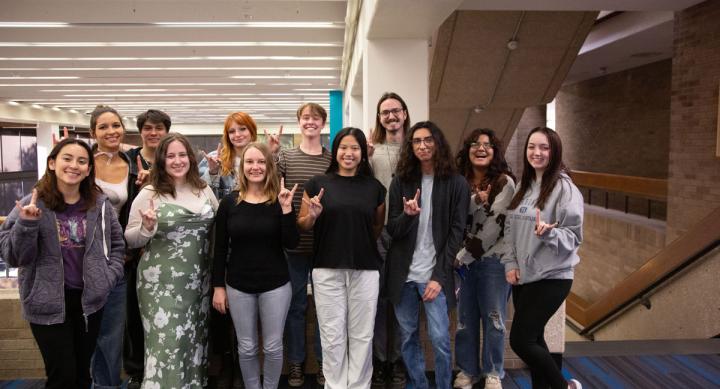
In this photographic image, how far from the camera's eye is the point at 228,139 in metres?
3.05

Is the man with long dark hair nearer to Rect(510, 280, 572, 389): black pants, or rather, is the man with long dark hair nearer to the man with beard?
the man with beard

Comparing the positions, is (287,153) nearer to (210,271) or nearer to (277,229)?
(277,229)

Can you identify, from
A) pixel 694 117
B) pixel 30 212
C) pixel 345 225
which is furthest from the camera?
pixel 694 117

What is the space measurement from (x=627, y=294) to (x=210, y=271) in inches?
203

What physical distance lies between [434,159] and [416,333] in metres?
0.98

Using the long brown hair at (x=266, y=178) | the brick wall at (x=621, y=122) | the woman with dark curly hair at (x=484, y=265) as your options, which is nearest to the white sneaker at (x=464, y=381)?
the woman with dark curly hair at (x=484, y=265)

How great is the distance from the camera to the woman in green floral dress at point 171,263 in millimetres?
2422

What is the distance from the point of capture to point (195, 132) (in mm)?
24719

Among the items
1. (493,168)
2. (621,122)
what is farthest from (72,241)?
(621,122)

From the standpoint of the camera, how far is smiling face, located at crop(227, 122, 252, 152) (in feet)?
9.82

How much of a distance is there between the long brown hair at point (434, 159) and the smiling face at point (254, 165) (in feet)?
2.46

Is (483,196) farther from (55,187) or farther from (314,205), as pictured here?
(55,187)

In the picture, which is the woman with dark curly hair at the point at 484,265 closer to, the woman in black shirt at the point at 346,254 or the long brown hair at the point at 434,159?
the long brown hair at the point at 434,159

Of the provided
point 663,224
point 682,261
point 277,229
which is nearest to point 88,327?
point 277,229
